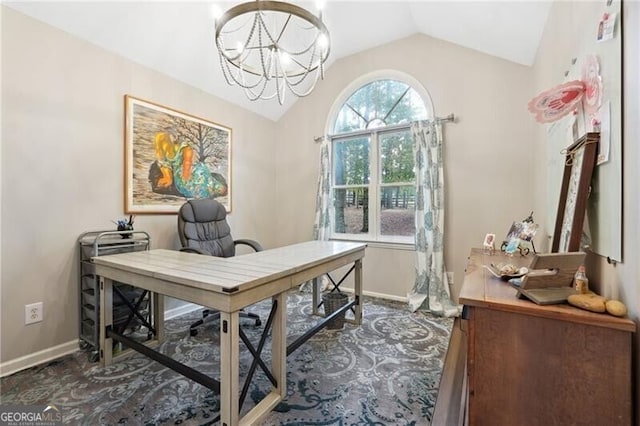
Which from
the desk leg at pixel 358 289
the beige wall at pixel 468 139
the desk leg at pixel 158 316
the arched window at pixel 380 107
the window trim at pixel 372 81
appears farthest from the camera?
the arched window at pixel 380 107

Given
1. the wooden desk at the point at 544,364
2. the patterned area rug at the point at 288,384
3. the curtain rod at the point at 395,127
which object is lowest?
the patterned area rug at the point at 288,384

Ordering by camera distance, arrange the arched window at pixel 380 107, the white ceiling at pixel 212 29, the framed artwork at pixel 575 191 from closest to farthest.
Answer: the framed artwork at pixel 575 191, the white ceiling at pixel 212 29, the arched window at pixel 380 107

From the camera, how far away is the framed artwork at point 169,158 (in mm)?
2504

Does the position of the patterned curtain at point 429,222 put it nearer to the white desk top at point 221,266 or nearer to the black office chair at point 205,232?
the white desk top at point 221,266

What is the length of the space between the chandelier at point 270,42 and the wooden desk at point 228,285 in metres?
1.20

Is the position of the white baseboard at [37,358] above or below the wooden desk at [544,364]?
below

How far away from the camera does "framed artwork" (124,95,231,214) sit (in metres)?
2.50

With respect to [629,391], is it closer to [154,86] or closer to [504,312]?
[504,312]

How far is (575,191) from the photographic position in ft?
4.14

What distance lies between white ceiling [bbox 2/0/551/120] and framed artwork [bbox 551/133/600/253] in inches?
54.2


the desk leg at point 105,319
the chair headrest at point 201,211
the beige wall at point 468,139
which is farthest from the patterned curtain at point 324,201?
the desk leg at point 105,319

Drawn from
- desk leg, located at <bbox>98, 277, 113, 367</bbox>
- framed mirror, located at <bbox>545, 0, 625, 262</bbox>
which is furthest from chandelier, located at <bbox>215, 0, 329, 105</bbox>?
desk leg, located at <bbox>98, 277, 113, 367</bbox>

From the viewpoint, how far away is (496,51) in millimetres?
2717

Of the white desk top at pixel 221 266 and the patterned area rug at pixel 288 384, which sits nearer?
the white desk top at pixel 221 266
